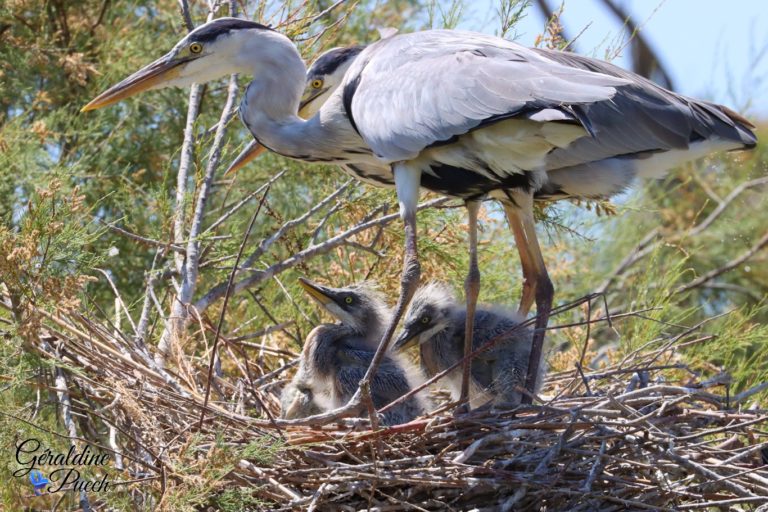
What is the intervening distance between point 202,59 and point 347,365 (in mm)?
1332

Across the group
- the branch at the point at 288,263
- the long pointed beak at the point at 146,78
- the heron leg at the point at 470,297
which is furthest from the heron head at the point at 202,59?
the heron leg at the point at 470,297

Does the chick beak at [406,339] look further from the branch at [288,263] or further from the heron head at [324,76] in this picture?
the heron head at [324,76]

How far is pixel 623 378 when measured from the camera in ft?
15.2

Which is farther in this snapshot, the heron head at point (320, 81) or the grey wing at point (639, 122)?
the heron head at point (320, 81)

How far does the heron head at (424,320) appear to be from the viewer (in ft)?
15.0

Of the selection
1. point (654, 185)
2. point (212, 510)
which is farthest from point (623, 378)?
point (654, 185)

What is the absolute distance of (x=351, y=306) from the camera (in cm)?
471

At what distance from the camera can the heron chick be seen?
173 inches

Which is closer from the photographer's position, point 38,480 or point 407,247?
point 38,480

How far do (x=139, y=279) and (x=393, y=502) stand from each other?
8.07 ft

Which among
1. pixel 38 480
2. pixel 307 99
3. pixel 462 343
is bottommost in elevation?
pixel 38 480

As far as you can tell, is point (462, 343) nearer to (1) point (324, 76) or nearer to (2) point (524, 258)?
(2) point (524, 258)

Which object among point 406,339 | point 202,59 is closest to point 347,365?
point 406,339

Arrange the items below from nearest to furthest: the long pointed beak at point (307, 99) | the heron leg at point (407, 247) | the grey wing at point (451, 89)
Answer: the grey wing at point (451, 89) → the heron leg at point (407, 247) → the long pointed beak at point (307, 99)
